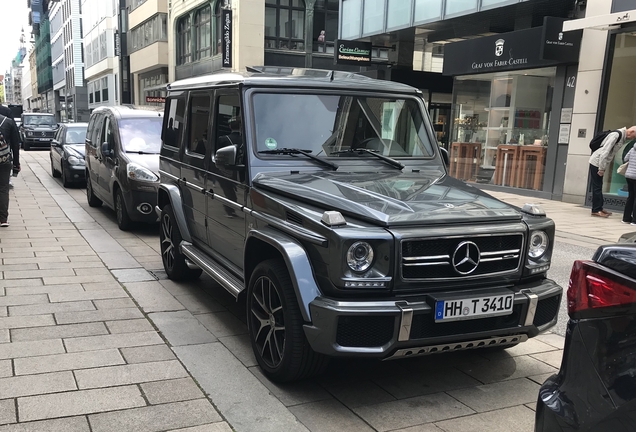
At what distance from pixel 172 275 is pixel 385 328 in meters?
3.61

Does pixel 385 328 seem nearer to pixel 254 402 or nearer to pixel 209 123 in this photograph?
pixel 254 402

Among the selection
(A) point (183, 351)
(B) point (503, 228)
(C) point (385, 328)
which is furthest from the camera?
(A) point (183, 351)

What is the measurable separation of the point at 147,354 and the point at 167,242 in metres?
2.26

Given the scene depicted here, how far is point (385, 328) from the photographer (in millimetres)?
3139

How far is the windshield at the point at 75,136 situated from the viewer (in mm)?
16016

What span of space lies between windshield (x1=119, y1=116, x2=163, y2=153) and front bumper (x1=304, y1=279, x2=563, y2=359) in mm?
7029

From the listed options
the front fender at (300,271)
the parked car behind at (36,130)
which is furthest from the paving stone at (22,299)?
the parked car behind at (36,130)

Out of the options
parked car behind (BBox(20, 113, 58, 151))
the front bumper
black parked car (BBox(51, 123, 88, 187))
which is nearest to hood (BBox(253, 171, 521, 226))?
the front bumper

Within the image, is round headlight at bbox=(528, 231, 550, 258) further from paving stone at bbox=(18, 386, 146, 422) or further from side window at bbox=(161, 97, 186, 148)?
side window at bbox=(161, 97, 186, 148)

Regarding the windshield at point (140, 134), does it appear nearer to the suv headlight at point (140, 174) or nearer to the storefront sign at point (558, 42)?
the suv headlight at point (140, 174)

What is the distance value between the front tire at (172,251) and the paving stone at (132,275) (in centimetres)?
24

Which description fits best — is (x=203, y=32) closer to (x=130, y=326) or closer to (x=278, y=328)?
(x=130, y=326)

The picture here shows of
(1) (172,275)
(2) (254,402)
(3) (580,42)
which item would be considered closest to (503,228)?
(2) (254,402)

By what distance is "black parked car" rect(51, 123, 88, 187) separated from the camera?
571 inches
